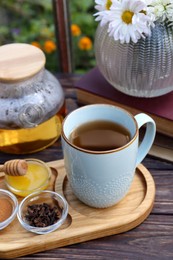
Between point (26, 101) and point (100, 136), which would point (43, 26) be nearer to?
point (26, 101)

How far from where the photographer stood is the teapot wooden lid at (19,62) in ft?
2.31

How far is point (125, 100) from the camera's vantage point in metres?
0.79

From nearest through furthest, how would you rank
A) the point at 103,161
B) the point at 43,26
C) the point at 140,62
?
1. the point at 103,161
2. the point at 140,62
3. the point at 43,26

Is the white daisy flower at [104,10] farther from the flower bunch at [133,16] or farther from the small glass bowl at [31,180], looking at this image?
the small glass bowl at [31,180]

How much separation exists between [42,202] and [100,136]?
134 mm

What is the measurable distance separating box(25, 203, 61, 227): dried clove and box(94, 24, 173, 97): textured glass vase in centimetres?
23

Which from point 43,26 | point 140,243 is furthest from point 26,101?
point 43,26

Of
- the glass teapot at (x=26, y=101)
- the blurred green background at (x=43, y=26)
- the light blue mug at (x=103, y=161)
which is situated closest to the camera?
the light blue mug at (x=103, y=161)

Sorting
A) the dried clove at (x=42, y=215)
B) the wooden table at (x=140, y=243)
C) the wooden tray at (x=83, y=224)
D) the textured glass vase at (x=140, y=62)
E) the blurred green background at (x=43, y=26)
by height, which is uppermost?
the textured glass vase at (x=140, y=62)

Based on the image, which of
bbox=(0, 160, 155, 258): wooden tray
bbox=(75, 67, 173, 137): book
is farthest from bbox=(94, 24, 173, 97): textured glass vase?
bbox=(0, 160, 155, 258): wooden tray

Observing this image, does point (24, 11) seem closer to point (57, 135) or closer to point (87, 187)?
point (57, 135)

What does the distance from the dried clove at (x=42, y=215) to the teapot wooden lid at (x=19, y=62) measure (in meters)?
0.19

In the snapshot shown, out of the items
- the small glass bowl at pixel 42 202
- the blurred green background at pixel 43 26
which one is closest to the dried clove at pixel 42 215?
the small glass bowl at pixel 42 202

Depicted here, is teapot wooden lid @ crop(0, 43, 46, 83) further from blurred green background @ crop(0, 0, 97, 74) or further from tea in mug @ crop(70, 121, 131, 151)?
blurred green background @ crop(0, 0, 97, 74)
